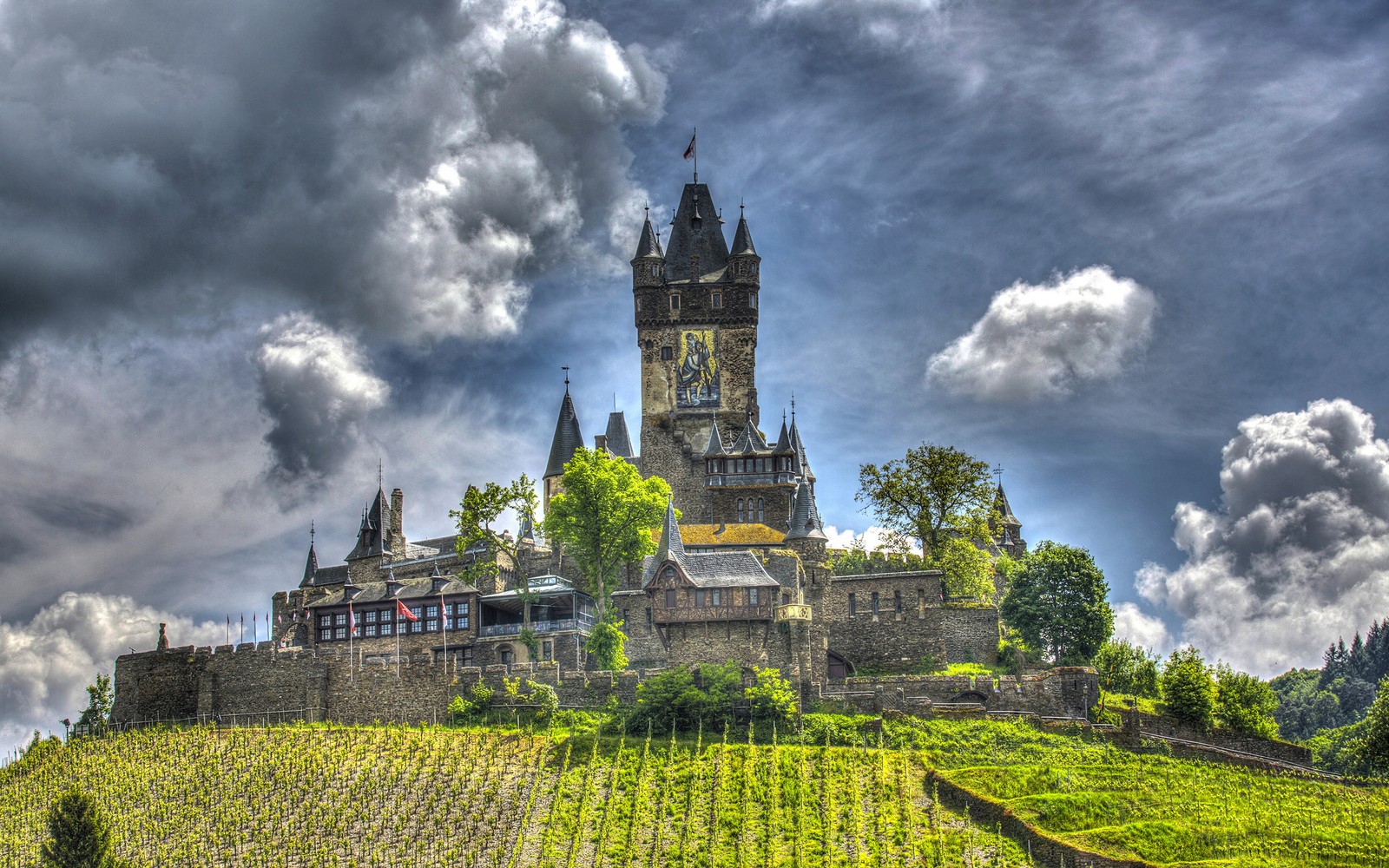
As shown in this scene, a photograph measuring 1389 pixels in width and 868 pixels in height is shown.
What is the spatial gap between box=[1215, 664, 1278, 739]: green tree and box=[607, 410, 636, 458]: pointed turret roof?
38201 mm

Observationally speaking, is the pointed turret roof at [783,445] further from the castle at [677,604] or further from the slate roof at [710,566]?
the slate roof at [710,566]

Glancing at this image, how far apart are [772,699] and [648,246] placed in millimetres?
43862

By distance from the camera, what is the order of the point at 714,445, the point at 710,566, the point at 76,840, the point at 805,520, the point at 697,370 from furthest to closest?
the point at 697,370, the point at 714,445, the point at 805,520, the point at 710,566, the point at 76,840

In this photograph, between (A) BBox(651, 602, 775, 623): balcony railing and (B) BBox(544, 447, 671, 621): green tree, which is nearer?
(A) BBox(651, 602, 775, 623): balcony railing

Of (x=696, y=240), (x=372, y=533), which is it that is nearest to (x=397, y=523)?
(x=372, y=533)

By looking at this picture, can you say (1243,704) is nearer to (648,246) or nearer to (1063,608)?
(1063,608)

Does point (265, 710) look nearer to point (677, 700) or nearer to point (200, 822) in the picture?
point (200, 822)

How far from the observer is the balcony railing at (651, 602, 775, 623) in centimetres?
5553

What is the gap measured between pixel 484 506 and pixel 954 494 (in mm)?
22998

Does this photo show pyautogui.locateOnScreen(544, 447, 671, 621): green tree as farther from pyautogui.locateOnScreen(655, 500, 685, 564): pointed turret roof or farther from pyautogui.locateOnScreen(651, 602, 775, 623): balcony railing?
pyautogui.locateOnScreen(651, 602, 775, 623): balcony railing

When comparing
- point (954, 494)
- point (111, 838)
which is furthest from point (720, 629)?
point (111, 838)

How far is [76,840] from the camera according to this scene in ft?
125

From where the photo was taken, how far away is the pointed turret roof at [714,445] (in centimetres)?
7812

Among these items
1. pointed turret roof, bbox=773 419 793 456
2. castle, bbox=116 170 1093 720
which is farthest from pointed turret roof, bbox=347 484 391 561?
pointed turret roof, bbox=773 419 793 456
